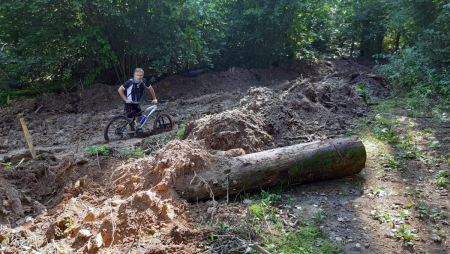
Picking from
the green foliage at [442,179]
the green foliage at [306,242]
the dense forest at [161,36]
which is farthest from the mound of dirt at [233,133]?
the dense forest at [161,36]

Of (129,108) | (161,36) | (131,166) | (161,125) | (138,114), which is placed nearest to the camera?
(131,166)

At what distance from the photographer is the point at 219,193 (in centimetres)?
458

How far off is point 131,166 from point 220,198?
4.71 ft

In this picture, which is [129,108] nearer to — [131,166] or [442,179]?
[131,166]

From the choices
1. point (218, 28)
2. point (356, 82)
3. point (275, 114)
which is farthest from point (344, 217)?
point (218, 28)

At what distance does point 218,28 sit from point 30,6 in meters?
7.01

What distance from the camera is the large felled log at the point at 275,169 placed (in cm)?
453

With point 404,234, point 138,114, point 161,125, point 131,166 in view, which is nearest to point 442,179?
point 404,234

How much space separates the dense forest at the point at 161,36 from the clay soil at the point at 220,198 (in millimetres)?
3931

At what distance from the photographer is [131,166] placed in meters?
4.99

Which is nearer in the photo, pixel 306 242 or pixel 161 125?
pixel 306 242

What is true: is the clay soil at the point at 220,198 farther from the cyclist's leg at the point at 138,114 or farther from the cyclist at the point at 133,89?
the cyclist at the point at 133,89

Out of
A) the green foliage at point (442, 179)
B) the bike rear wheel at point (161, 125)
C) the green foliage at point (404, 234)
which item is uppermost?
the bike rear wheel at point (161, 125)

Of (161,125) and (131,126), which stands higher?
(131,126)
